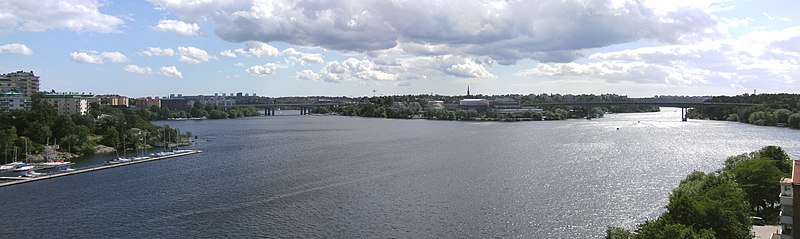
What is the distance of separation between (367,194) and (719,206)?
12.2 meters

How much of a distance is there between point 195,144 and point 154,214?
89.4 ft

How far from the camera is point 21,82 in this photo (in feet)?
258

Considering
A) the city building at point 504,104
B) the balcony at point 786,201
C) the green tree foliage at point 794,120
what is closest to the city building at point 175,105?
the city building at point 504,104

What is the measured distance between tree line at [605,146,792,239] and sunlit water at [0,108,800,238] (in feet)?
7.87

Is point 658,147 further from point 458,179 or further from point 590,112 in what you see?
point 590,112

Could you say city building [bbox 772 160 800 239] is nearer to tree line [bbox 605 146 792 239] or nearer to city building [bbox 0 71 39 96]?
tree line [bbox 605 146 792 239]

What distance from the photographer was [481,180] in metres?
25.9

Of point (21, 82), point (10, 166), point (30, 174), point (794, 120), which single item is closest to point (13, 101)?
point (21, 82)

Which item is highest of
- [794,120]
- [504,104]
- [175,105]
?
[504,104]

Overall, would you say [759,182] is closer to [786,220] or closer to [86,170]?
[786,220]

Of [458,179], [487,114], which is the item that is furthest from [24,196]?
[487,114]

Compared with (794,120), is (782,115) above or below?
above

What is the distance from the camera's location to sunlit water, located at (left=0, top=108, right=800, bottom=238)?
17.8 meters

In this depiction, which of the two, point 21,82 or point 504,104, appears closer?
point 21,82
